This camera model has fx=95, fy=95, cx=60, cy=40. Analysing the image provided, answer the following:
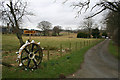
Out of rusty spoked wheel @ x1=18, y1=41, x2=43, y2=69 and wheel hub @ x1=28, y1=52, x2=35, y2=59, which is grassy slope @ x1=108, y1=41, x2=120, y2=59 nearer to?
rusty spoked wheel @ x1=18, y1=41, x2=43, y2=69

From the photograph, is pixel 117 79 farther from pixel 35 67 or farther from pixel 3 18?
pixel 3 18

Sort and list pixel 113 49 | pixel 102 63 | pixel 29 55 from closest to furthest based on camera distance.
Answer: pixel 113 49 < pixel 102 63 < pixel 29 55

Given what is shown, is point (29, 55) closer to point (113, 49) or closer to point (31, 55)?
point (31, 55)

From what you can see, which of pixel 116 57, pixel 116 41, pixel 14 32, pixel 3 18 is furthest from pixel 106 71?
pixel 3 18

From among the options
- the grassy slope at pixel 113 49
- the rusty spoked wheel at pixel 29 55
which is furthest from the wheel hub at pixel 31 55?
the grassy slope at pixel 113 49

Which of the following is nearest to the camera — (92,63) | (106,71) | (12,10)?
(106,71)

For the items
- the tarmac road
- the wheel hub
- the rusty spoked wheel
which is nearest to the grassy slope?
the tarmac road

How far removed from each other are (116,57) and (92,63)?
0.37 metres

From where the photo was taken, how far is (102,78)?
1.10 meters

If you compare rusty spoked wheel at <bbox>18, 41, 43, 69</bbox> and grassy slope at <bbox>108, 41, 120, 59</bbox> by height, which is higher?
grassy slope at <bbox>108, 41, 120, 59</bbox>

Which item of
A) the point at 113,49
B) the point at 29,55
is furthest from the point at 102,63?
the point at 29,55

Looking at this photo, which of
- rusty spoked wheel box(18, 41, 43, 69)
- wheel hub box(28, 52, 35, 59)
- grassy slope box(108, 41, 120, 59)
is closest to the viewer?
grassy slope box(108, 41, 120, 59)

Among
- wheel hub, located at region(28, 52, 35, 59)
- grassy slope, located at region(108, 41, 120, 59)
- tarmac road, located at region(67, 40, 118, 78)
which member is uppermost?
grassy slope, located at region(108, 41, 120, 59)

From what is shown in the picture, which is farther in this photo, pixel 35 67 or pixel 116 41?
pixel 35 67
